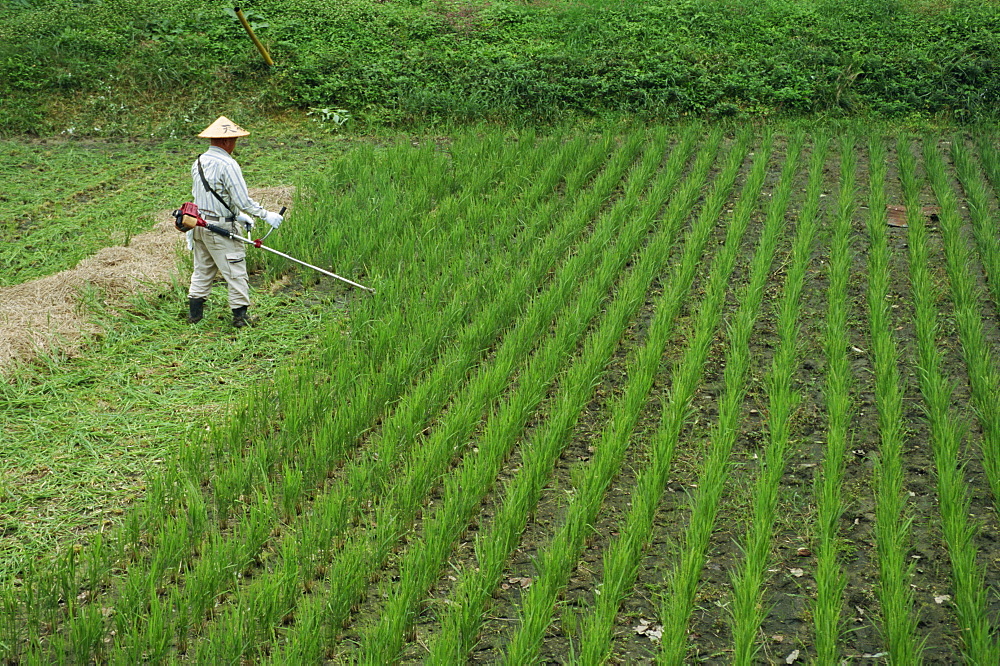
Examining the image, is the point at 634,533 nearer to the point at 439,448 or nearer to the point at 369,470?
the point at 439,448

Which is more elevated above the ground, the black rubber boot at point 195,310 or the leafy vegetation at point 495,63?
the leafy vegetation at point 495,63

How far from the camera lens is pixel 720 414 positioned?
4.56 meters

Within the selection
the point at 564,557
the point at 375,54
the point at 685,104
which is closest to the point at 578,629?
the point at 564,557

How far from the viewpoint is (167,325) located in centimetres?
583

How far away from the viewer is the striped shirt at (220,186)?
223 inches

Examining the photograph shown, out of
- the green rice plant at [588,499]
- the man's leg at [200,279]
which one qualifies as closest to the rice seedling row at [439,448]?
the green rice plant at [588,499]

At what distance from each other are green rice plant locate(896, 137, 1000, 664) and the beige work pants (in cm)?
389

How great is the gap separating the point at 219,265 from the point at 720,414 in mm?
3095

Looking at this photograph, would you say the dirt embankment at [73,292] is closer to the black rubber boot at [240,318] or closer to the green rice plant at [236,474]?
the black rubber boot at [240,318]

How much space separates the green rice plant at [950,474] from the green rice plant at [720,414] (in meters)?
0.88

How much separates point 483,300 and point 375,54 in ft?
22.3

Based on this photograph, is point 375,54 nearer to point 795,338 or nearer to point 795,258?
point 795,258

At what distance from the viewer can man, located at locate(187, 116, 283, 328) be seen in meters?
5.66

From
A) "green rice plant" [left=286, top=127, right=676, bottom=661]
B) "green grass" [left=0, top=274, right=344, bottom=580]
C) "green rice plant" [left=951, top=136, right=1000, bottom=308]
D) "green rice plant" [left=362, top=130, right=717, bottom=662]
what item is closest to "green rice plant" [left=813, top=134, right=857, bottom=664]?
"green rice plant" [left=951, top=136, right=1000, bottom=308]
